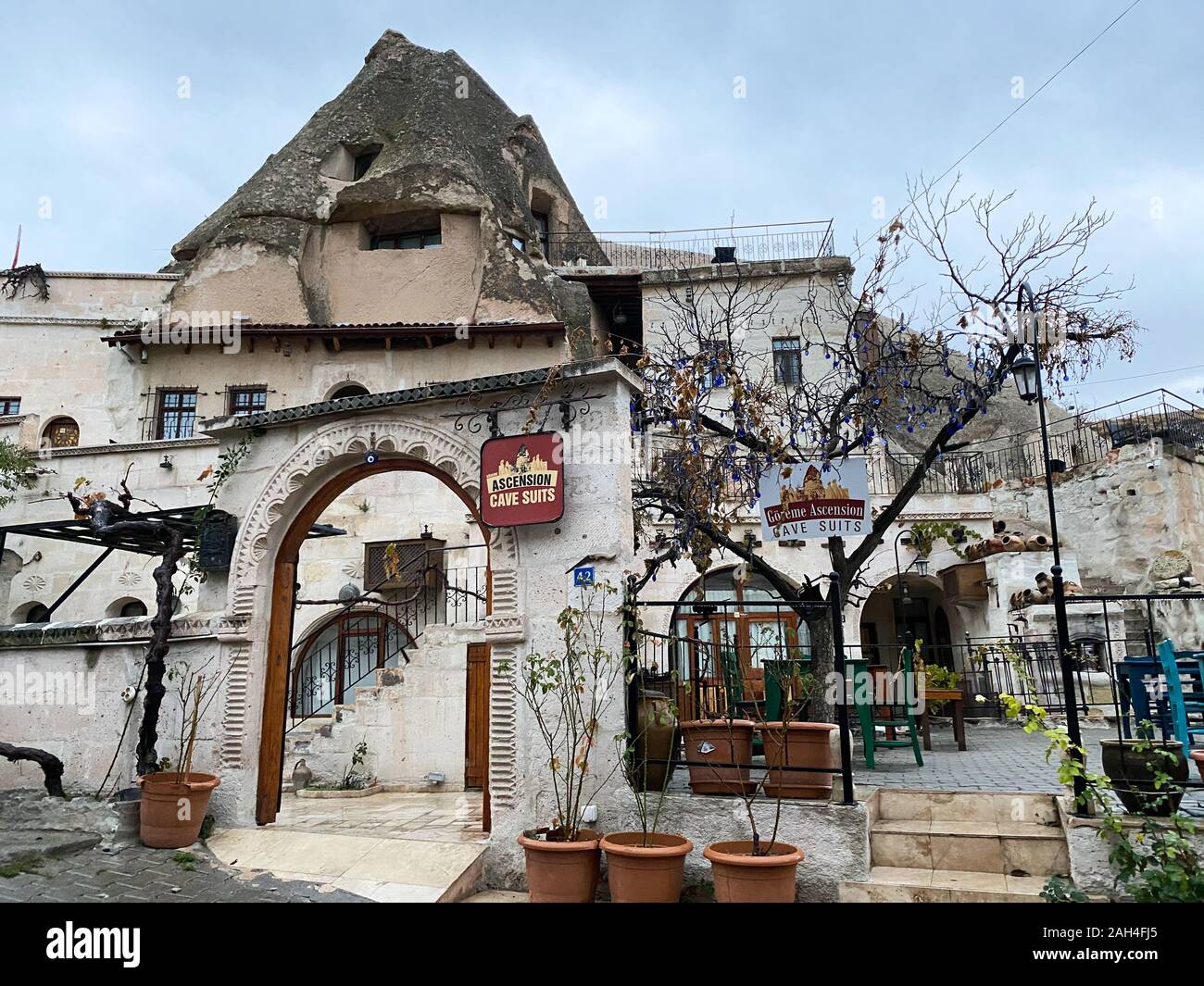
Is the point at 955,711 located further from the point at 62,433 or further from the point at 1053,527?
the point at 62,433

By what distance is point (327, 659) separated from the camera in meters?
15.3

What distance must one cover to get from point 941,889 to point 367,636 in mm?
12215

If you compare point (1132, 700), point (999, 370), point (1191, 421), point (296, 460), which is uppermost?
point (1191, 421)

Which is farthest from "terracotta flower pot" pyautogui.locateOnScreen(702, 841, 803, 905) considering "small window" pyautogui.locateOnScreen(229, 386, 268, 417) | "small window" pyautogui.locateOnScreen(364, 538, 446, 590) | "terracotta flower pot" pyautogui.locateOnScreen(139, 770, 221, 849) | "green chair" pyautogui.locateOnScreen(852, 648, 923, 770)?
"small window" pyautogui.locateOnScreen(229, 386, 268, 417)

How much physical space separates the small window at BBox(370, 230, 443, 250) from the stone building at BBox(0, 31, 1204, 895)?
0.16 m

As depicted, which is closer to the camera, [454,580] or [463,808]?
[463,808]

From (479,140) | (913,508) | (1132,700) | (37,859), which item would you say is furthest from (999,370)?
(479,140)

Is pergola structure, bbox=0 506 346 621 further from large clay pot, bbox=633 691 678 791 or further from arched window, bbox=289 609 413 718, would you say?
arched window, bbox=289 609 413 718

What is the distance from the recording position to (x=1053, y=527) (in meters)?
5.78

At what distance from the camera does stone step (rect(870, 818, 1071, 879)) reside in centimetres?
510

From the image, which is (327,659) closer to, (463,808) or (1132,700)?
(463,808)

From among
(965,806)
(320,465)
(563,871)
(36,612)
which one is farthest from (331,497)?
(36,612)
